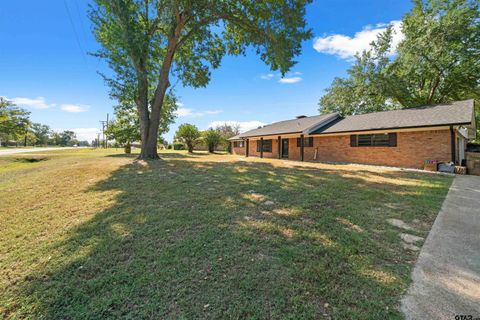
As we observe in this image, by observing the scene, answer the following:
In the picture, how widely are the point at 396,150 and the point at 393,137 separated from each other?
794 millimetres

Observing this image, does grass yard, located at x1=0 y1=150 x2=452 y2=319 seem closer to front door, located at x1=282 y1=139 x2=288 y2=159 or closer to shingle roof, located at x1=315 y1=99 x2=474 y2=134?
shingle roof, located at x1=315 y1=99 x2=474 y2=134

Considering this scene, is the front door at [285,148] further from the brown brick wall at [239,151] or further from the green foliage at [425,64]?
the green foliage at [425,64]

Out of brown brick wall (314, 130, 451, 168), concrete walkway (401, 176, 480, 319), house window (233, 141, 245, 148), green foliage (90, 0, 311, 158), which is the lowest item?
concrete walkway (401, 176, 480, 319)

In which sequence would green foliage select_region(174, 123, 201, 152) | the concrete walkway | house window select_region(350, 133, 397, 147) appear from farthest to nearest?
green foliage select_region(174, 123, 201, 152)
house window select_region(350, 133, 397, 147)
the concrete walkway

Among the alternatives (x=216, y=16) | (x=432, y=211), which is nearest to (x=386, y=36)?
(x=216, y=16)

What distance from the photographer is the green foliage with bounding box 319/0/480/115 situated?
1520cm

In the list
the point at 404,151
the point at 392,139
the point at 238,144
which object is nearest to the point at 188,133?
the point at 238,144

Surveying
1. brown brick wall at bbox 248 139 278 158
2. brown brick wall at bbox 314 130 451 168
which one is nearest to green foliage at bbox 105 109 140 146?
brown brick wall at bbox 248 139 278 158

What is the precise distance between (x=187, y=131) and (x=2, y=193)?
21.2 m

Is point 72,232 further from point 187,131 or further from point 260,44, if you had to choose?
point 187,131

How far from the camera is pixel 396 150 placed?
1173 cm

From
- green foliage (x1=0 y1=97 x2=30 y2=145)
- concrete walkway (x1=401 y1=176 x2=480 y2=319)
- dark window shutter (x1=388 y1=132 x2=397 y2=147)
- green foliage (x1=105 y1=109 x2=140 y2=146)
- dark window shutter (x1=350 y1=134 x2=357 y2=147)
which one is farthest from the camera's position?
green foliage (x1=0 y1=97 x2=30 y2=145)

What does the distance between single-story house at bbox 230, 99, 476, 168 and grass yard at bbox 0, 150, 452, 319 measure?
7.40 m

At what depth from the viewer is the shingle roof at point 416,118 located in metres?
9.95
